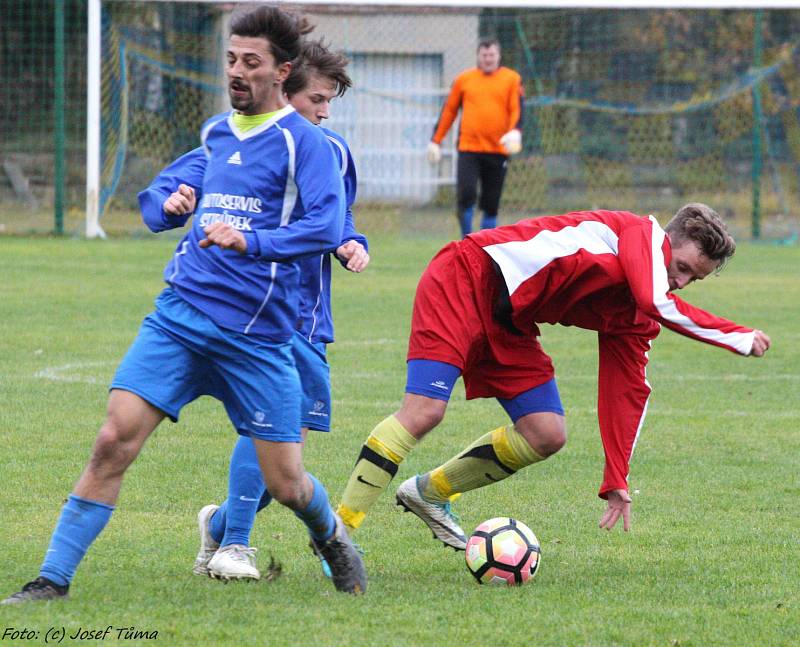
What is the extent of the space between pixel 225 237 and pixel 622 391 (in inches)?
69.6

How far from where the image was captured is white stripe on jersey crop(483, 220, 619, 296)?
4.66m

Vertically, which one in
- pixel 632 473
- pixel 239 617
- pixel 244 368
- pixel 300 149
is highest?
pixel 300 149

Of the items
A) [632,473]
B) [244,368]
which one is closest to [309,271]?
[244,368]

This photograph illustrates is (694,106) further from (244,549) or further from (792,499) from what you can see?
(244,549)

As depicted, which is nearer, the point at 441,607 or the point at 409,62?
the point at 441,607

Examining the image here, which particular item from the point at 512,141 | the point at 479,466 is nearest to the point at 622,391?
the point at 479,466

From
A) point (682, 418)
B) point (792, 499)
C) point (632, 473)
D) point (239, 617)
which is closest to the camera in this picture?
point (239, 617)

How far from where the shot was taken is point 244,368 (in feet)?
12.9

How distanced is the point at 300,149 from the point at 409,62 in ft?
62.5

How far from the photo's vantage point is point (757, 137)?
65.9ft

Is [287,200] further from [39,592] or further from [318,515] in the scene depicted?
[39,592]

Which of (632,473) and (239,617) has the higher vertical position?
(239,617)

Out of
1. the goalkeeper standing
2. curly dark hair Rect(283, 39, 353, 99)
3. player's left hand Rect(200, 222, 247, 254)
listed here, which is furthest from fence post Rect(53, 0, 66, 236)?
player's left hand Rect(200, 222, 247, 254)

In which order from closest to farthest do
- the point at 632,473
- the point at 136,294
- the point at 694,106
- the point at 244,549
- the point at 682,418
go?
the point at 244,549 → the point at 632,473 → the point at 682,418 → the point at 136,294 → the point at 694,106
